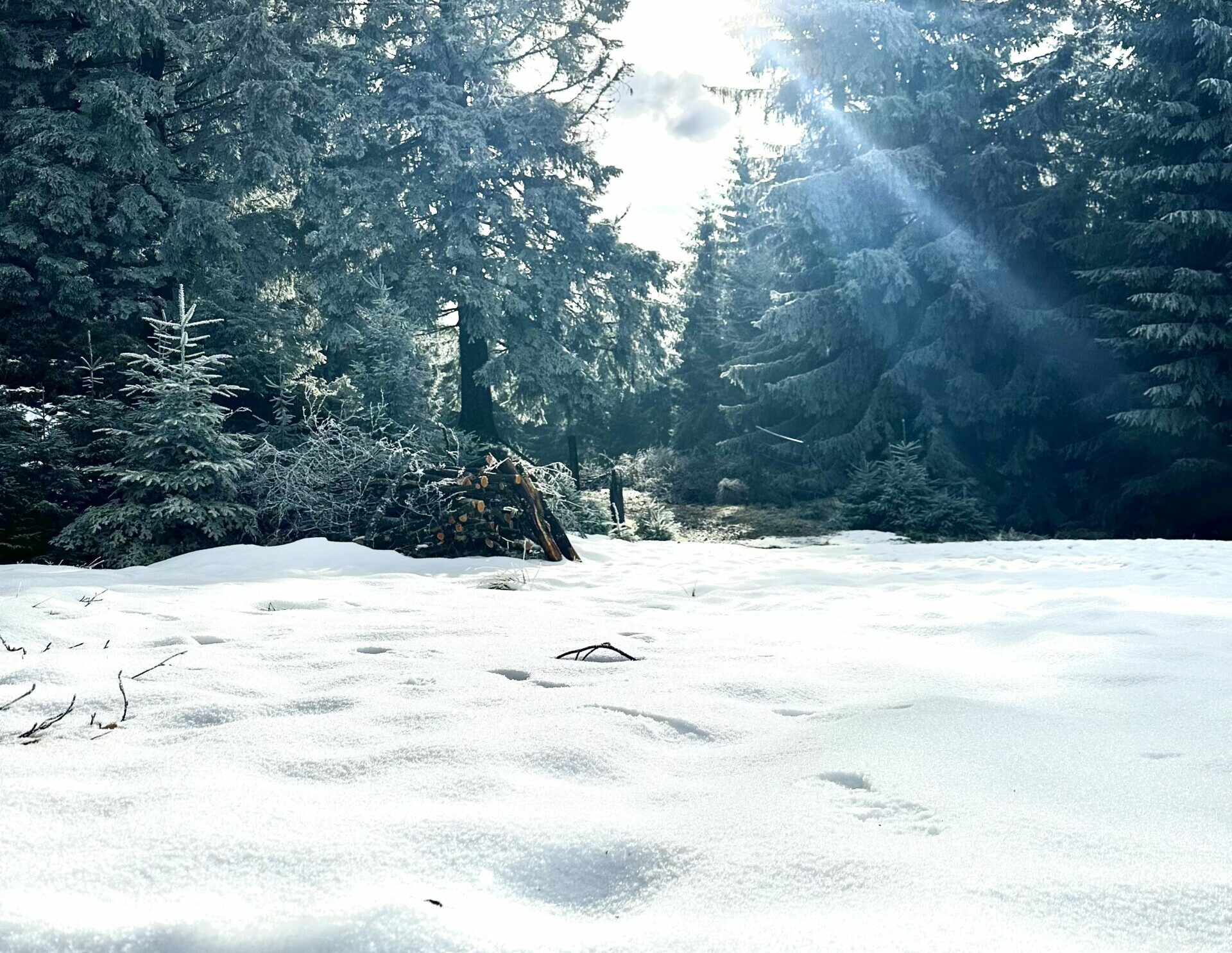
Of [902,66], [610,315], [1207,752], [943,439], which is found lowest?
[1207,752]

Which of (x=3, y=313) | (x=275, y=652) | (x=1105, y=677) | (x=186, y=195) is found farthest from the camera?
(x=186, y=195)

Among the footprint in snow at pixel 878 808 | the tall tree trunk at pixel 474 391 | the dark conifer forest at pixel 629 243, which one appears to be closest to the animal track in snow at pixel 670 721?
the footprint in snow at pixel 878 808

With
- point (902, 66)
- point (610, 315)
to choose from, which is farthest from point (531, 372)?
point (902, 66)

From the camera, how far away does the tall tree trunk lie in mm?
14773

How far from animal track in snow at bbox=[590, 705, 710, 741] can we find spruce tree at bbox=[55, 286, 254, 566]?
5159 mm

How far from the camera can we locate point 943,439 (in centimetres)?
1395

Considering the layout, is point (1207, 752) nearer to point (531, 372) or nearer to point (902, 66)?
point (531, 372)

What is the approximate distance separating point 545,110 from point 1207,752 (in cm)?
1458

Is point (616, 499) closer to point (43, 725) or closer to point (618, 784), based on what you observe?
point (43, 725)

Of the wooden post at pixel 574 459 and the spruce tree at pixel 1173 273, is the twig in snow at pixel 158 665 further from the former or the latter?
the wooden post at pixel 574 459

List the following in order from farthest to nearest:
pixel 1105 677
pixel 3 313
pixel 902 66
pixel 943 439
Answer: pixel 902 66 < pixel 943 439 < pixel 3 313 < pixel 1105 677

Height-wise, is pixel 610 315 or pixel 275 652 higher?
pixel 610 315

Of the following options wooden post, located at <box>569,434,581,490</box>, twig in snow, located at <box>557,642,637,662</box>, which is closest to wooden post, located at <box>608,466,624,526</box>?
wooden post, located at <box>569,434,581,490</box>

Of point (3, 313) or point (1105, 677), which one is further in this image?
point (3, 313)
